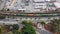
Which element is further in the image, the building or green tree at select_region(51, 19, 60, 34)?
the building

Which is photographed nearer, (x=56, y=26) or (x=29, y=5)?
(x=56, y=26)

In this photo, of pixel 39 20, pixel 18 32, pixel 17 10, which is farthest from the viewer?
pixel 17 10

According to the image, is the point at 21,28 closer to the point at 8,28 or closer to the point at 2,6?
the point at 8,28

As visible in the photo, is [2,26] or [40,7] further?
[40,7]

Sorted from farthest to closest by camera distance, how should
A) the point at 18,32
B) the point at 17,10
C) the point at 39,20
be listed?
1. the point at 17,10
2. the point at 39,20
3. the point at 18,32

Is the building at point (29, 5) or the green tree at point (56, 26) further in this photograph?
→ the building at point (29, 5)

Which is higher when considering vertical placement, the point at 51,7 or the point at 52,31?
the point at 51,7

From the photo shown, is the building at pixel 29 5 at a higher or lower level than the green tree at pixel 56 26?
higher

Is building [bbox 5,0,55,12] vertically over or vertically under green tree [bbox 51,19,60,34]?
over

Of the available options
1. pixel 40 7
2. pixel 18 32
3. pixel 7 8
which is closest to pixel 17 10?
pixel 7 8

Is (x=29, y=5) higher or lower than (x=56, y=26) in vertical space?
higher
